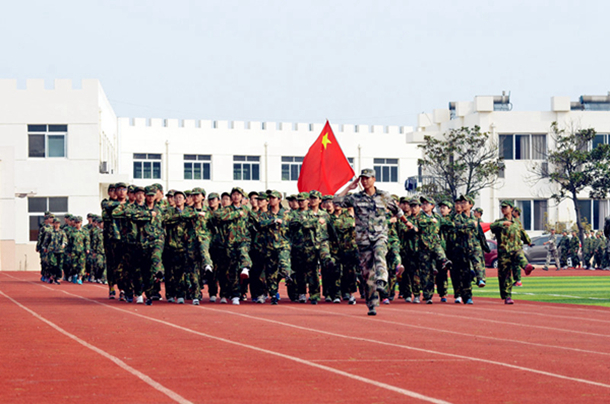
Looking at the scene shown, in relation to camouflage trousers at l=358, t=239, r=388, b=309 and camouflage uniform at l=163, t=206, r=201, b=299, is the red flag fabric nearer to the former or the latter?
camouflage uniform at l=163, t=206, r=201, b=299

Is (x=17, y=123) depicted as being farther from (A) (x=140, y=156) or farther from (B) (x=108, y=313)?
(B) (x=108, y=313)

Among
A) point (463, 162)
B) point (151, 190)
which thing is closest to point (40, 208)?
point (463, 162)

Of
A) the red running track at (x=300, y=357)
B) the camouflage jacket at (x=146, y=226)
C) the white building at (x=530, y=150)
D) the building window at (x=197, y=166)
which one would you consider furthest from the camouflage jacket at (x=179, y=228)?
the building window at (x=197, y=166)

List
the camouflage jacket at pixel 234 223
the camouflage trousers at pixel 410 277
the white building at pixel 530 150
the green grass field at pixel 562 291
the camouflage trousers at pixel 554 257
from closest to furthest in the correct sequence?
the camouflage jacket at pixel 234 223 < the camouflage trousers at pixel 410 277 < the green grass field at pixel 562 291 < the camouflage trousers at pixel 554 257 < the white building at pixel 530 150

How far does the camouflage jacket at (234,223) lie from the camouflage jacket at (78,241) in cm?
1349

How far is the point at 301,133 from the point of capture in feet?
233

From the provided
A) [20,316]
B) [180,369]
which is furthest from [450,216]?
[180,369]

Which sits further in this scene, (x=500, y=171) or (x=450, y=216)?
(x=500, y=171)

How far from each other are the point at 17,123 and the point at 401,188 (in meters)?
33.0

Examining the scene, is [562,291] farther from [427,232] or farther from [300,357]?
[300,357]

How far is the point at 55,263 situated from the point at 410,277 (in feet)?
46.2

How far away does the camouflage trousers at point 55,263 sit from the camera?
30531mm

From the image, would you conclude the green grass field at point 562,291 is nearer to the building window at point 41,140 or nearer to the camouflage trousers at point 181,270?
the camouflage trousers at point 181,270

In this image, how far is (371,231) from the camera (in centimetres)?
1550
